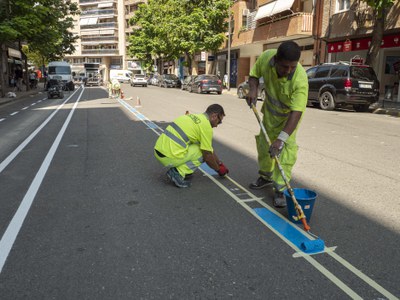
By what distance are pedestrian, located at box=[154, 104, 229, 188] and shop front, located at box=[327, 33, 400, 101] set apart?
1774cm

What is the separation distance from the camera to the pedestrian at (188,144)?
481 cm

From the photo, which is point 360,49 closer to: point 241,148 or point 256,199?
point 241,148

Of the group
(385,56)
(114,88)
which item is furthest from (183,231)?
(385,56)

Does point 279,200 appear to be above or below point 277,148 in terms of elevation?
below

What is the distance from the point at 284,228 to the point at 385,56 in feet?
69.7

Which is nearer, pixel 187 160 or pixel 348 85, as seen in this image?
pixel 187 160

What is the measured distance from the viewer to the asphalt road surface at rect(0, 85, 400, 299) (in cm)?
280

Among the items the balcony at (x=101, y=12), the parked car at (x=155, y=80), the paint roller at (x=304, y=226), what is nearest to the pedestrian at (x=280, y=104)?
the paint roller at (x=304, y=226)

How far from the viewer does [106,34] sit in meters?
90.6

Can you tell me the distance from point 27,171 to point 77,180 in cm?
109

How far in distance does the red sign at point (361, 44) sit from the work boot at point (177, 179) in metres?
18.7

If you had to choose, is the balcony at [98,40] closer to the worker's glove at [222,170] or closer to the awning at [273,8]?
the awning at [273,8]

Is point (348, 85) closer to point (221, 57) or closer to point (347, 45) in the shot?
point (347, 45)

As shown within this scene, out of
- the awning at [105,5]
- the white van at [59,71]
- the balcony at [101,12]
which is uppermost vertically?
the awning at [105,5]
